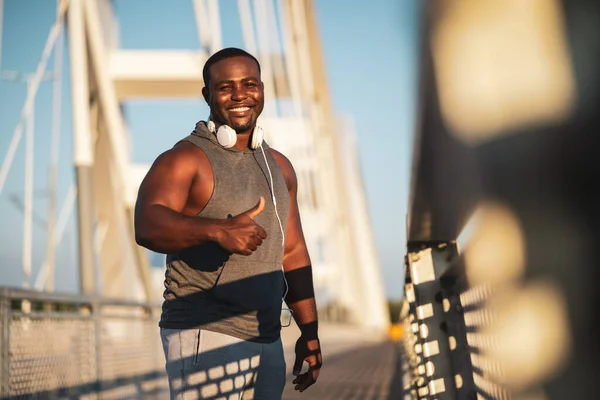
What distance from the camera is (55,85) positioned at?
16.2 metres

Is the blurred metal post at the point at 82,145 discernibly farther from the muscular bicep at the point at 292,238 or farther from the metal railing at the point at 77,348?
the muscular bicep at the point at 292,238

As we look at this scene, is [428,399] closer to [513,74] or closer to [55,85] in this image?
[513,74]

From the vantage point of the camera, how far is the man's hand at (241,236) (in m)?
2.19

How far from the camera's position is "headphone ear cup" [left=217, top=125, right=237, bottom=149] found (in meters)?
2.52

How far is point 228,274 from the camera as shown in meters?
2.46

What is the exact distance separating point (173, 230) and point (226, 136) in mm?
380

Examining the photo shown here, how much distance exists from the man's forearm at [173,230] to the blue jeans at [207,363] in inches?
10.8

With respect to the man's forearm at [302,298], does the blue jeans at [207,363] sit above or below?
below

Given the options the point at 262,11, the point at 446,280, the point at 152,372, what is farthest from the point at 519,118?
the point at 262,11

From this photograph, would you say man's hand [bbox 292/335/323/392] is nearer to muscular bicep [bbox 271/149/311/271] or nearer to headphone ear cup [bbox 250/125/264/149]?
muscular bicep [bbox 271/149/311/271]

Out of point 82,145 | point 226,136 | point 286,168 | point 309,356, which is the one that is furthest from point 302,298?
point 82,145

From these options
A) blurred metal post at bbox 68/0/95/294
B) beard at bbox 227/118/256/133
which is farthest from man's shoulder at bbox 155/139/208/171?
blurred metal post at bbox 68/0/95/294

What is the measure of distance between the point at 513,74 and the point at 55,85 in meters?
16.4

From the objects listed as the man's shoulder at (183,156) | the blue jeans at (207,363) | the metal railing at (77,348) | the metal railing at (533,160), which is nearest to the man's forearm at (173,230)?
the man's shoulder at (183,156)
